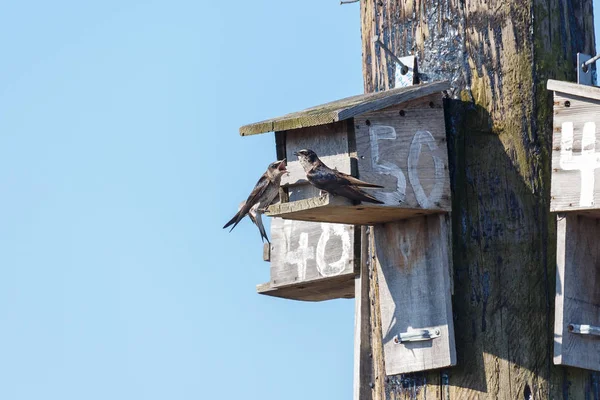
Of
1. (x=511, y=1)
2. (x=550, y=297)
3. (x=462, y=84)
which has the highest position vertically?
(x=511, y=1)

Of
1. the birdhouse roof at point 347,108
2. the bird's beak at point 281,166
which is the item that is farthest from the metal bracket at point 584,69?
the bird's beak at point 281,166

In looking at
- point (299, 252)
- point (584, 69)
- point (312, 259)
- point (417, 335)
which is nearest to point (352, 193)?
point (417, 335)

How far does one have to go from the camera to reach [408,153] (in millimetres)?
5023

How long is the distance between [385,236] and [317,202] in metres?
0.51

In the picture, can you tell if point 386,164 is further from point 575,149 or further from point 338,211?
point 575,149

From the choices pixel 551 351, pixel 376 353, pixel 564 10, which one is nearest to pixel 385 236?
pixel 376 353

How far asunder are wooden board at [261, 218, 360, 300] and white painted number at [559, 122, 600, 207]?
145cm

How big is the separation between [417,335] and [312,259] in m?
1.59

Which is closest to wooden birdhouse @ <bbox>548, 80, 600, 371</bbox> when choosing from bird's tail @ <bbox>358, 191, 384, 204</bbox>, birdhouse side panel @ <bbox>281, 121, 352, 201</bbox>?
bird's tail @ <bbox>358, 191, 384, 204</bbox>

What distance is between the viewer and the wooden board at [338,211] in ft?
15.7

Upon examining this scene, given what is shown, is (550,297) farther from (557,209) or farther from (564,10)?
(564,10)

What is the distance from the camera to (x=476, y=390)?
473 cm

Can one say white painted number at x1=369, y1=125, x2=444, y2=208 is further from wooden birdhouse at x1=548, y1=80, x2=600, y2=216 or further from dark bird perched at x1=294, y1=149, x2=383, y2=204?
wooden birdhouse at x1=548, y1=80, x2=600, y2=216

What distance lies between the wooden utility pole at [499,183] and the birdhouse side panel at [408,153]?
0.18ft
